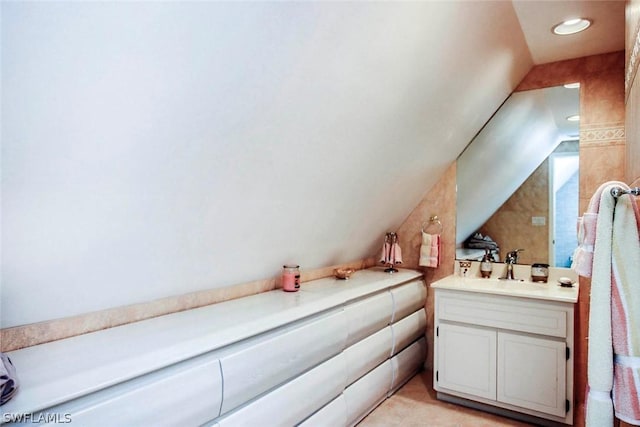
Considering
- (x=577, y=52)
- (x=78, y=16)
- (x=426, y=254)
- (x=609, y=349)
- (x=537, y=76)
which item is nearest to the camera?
(x=78, y=16)

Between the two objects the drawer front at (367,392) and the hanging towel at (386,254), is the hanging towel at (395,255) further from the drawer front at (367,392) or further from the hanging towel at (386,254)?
the drawer front at (367,392)

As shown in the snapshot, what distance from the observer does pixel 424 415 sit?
2.62 meters

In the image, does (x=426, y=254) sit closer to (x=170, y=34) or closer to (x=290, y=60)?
(x=290, y=60)

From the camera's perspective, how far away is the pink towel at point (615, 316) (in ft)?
3.35

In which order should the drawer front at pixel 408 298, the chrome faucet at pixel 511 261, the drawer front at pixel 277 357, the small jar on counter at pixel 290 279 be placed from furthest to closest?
the chrome faucet at pixel 511 261 < the drawer front at pixel 408 298 < the small jar on counter at pixel 290 279 < the drawer front at pixel 277 357

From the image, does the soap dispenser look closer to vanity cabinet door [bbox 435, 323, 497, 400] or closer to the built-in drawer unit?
vanity cabinet door [bbox 435, 323, 497, 400]

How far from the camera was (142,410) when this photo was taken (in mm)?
1215

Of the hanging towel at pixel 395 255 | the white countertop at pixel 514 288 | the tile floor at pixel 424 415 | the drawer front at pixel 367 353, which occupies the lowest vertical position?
the tile floor at pixel 424 415

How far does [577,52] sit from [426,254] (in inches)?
69.2

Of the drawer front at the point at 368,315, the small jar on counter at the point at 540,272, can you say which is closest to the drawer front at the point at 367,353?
the drawer front at the point at 368,315

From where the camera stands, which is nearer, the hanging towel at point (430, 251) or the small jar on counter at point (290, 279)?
the small jar on counter at point (290, 279)

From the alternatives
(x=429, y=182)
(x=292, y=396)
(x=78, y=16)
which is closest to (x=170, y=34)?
(x=78, y=16)

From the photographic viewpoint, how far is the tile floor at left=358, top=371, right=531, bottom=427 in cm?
252

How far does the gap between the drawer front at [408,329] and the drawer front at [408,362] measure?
0.17ft
